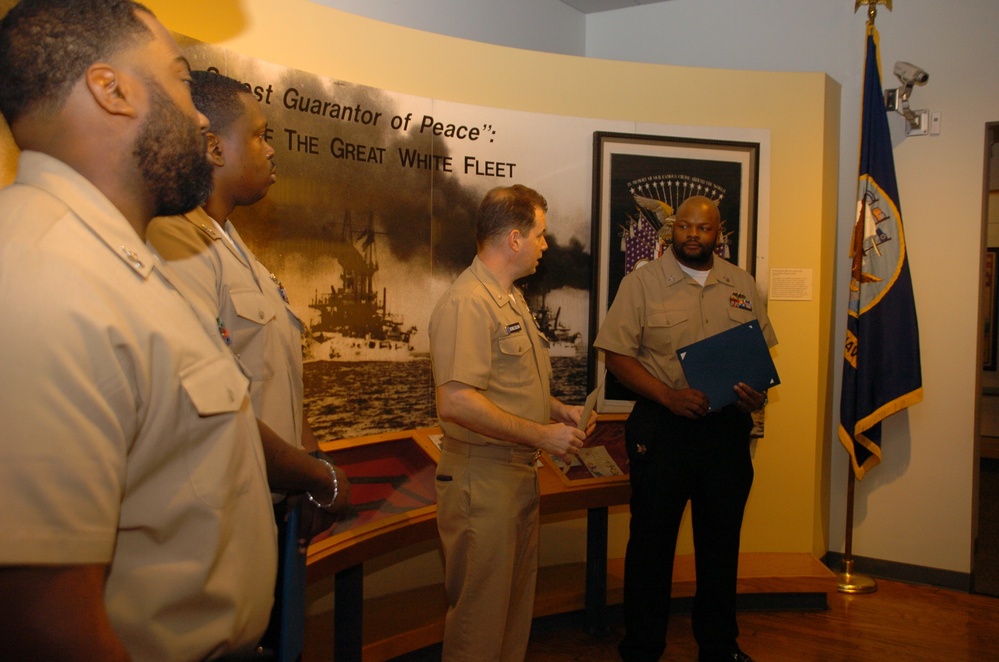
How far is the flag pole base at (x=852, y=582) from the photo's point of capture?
163 inches

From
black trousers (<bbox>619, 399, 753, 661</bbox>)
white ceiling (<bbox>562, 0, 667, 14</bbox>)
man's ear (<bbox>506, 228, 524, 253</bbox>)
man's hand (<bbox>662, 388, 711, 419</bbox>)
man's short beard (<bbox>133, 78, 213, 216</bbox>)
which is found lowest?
black trousers (<bbox>619, 399, 753, 661</bbox>)

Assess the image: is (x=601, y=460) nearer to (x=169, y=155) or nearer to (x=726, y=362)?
(x=726, y=362)

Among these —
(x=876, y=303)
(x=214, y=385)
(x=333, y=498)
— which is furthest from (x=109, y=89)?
(x=876, y=303)

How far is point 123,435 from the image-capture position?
84 cm

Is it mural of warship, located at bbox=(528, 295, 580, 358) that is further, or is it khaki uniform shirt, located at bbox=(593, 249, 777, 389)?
mural of warship, located at bbox=(528, 295, 580, 358)

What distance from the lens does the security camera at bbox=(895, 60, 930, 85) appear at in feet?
13.4

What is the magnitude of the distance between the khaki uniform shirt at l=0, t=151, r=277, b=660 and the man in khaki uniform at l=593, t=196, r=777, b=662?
218 centimetres

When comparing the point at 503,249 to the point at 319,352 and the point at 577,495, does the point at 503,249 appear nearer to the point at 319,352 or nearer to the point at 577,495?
the point at 319,352

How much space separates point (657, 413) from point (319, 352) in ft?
4.50

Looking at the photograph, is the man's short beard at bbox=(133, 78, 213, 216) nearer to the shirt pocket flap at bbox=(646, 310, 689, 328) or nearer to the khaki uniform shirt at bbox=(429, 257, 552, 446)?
the khaki uniform shirt at bbox=(429, 257, 552, 446)

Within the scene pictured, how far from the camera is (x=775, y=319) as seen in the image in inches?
163

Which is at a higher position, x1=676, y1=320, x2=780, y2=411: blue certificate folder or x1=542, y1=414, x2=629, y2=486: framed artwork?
x1=676, y1=320, x2=780, y2=411: blue certificate folder

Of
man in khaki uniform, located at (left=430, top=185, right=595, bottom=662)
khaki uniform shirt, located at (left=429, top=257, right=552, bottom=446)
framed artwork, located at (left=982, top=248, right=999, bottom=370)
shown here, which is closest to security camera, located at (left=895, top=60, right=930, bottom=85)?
man in khaki uniform, located at (left=430, top=185, right=595, bottom=662)

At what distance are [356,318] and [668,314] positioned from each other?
1.30 metres
